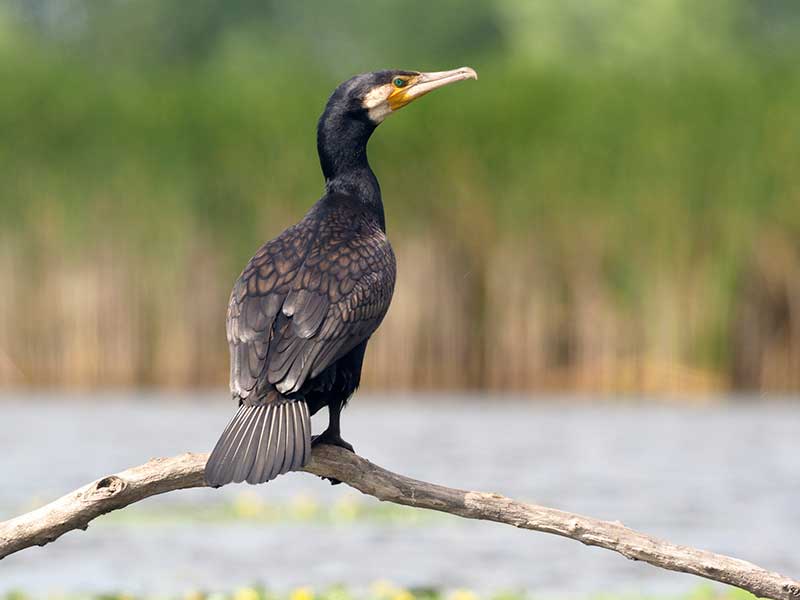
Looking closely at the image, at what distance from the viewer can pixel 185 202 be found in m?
15.8

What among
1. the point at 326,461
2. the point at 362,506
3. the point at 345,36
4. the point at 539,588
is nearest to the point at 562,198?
the point at 362,506

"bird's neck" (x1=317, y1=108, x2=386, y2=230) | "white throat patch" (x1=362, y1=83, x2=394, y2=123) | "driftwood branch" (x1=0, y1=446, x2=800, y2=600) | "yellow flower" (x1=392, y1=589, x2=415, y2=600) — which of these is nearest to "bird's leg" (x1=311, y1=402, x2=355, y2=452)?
"driftwood branch" (x1=0, y1=446, x2=800, y2=600)

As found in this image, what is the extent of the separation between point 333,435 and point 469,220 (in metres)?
11.5

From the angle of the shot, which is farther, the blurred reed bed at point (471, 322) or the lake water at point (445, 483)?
the blurred reed bed at point (471, 322)

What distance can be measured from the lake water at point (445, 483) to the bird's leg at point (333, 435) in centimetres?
253

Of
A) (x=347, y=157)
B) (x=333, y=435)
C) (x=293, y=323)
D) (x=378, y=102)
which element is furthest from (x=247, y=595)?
(x=378, y=102)

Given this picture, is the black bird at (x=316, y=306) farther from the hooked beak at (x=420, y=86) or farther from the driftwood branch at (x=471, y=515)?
the driftwood branch at (x=471, y=515)

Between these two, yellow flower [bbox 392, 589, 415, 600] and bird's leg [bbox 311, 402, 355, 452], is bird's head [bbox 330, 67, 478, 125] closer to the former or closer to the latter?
bird's leg [bbox 311, 402, 355, 452]

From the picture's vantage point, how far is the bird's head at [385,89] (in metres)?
4.77

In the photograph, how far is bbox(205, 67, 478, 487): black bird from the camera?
3.97m

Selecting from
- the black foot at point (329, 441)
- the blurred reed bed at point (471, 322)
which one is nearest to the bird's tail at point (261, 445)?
the black foot at point (329, 441)

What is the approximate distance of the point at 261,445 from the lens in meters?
3.94

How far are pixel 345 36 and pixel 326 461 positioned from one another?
35535 mm

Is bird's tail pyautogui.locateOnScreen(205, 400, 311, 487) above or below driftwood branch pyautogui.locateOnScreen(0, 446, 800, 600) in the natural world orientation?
above
